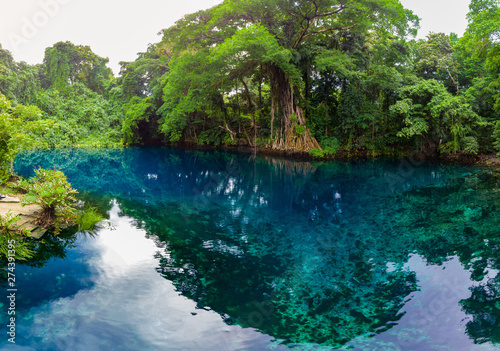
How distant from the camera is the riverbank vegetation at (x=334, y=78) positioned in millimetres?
14742

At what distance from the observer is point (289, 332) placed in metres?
3.23

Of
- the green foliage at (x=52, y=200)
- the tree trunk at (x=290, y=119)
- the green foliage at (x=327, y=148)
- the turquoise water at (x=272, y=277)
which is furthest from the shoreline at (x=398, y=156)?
the green foliage at (x=52, y=200)

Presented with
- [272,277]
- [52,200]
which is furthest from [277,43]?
[272,277]

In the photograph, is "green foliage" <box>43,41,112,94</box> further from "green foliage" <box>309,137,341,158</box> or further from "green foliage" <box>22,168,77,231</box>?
"green foliage" <box>22,168,77,231</box>

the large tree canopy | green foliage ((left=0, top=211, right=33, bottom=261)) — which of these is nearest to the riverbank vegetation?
the large tree canopy

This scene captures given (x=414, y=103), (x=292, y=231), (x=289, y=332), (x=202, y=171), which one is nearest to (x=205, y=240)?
(x=292, y=231)

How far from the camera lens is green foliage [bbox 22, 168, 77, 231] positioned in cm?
577

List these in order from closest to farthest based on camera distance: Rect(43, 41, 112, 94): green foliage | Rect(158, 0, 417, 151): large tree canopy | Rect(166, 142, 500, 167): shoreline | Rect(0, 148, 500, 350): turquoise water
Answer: Rect(0, 148, 500, 350): turquoise water → Rect(158, 0, 417, 151): large tree canopy → Rect(166, 142, 500, 167): shoreline → Rect(43, 41, 112, 94): green foliage

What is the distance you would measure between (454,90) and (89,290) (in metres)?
20.1

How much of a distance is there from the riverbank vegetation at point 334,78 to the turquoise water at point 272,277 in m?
8.30

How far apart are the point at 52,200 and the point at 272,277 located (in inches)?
176

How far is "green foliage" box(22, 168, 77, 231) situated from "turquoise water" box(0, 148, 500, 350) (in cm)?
69

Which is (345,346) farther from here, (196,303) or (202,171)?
(202,171)

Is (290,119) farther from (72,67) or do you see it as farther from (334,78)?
(72,67)
